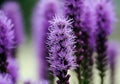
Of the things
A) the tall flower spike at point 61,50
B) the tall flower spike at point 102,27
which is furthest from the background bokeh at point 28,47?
the tall flower spike at point 61,50

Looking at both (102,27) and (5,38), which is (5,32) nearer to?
(5,38)

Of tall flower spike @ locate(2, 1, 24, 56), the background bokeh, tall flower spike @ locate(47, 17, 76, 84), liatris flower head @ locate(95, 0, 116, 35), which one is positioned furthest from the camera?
the background bokeh

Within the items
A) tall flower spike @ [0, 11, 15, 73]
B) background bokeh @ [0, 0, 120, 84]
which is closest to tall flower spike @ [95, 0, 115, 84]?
tall flower spike @ [0, 11, 15, 73]

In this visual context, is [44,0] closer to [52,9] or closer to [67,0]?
[52,9]

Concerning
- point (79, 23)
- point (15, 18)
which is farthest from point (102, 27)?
point (15, 18)

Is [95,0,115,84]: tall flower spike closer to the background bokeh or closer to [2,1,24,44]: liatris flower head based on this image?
[2,1,24,44]: liatris flower head

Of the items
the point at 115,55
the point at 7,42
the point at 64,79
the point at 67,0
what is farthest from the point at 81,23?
the point at 115,55
